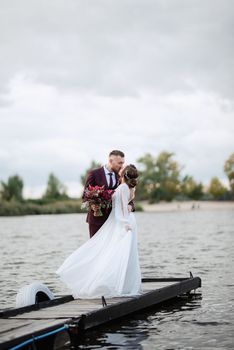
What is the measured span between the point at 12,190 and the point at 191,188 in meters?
85.8

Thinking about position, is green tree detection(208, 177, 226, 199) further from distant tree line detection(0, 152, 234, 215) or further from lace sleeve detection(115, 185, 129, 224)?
lace sleeve detection(115, 185, 129, 224)

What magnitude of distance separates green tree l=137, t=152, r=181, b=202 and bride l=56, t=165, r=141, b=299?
6389 inches

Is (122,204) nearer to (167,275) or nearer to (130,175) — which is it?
(130,175)

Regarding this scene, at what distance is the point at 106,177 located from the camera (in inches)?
559

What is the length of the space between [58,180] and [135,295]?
409ft

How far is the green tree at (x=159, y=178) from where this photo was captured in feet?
583

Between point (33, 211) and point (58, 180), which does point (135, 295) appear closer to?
point (33, 211)

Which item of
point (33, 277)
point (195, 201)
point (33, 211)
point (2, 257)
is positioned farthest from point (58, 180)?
point (33, 277)

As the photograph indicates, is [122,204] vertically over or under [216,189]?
→ under

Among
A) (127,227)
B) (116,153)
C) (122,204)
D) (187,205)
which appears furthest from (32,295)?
(187,205)

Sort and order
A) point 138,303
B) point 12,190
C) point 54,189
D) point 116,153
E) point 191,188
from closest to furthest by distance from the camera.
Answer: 1. point 138,303
2. point 116,153
3. point 12,190
4. point 54,189
5. point 191,188

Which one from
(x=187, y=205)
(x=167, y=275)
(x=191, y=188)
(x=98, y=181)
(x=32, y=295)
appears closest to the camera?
(x=32, y=295)

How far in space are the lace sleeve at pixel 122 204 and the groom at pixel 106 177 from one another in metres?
0.37

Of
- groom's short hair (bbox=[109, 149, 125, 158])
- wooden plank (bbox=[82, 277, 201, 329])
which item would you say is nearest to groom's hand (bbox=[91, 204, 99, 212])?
groom's short hair (bbox=[109, 149, 125, 158])
